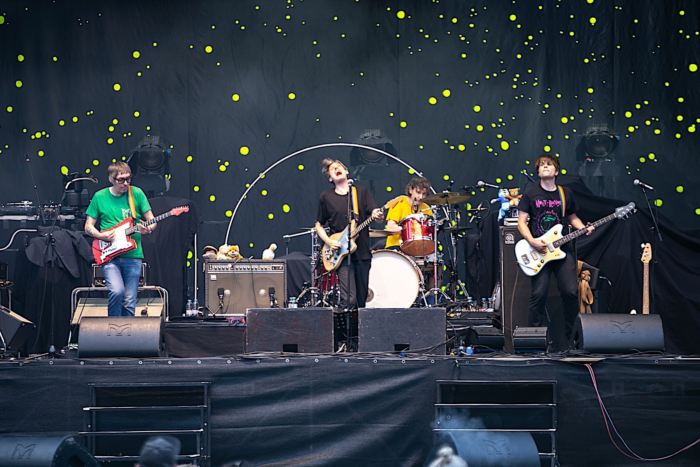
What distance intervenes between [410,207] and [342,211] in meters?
3.19

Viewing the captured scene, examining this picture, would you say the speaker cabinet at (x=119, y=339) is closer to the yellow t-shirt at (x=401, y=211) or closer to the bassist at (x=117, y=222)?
the bassist at (x=117, y=222)

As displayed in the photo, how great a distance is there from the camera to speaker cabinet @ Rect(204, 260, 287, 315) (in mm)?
11961

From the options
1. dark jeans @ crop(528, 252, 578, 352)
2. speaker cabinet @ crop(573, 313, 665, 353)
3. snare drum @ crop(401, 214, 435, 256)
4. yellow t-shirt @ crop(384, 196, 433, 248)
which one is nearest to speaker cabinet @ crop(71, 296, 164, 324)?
yellow t-shirt @ crop(384, 196, 433, 248)

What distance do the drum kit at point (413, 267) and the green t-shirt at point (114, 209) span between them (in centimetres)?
225

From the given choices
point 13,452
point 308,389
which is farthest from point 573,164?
point 13,452

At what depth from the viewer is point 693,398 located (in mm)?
6621

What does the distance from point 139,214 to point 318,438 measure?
3703 millimetres

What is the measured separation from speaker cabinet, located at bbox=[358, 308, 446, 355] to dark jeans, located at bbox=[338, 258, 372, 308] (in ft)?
5.70

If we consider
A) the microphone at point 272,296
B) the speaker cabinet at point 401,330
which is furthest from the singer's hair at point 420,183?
the speaker cabinet at point 401,330

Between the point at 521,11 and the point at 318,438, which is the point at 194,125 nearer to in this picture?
the point at 521,11

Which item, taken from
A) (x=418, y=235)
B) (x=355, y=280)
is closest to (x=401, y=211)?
(x=418, y=235)

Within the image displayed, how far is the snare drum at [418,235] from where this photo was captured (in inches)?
464

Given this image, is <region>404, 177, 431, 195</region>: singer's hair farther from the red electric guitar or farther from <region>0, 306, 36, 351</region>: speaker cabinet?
<region>0, 306, 36, 351</region>: speaker cabinet

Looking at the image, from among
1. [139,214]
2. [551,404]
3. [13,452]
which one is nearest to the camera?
[13,452]
